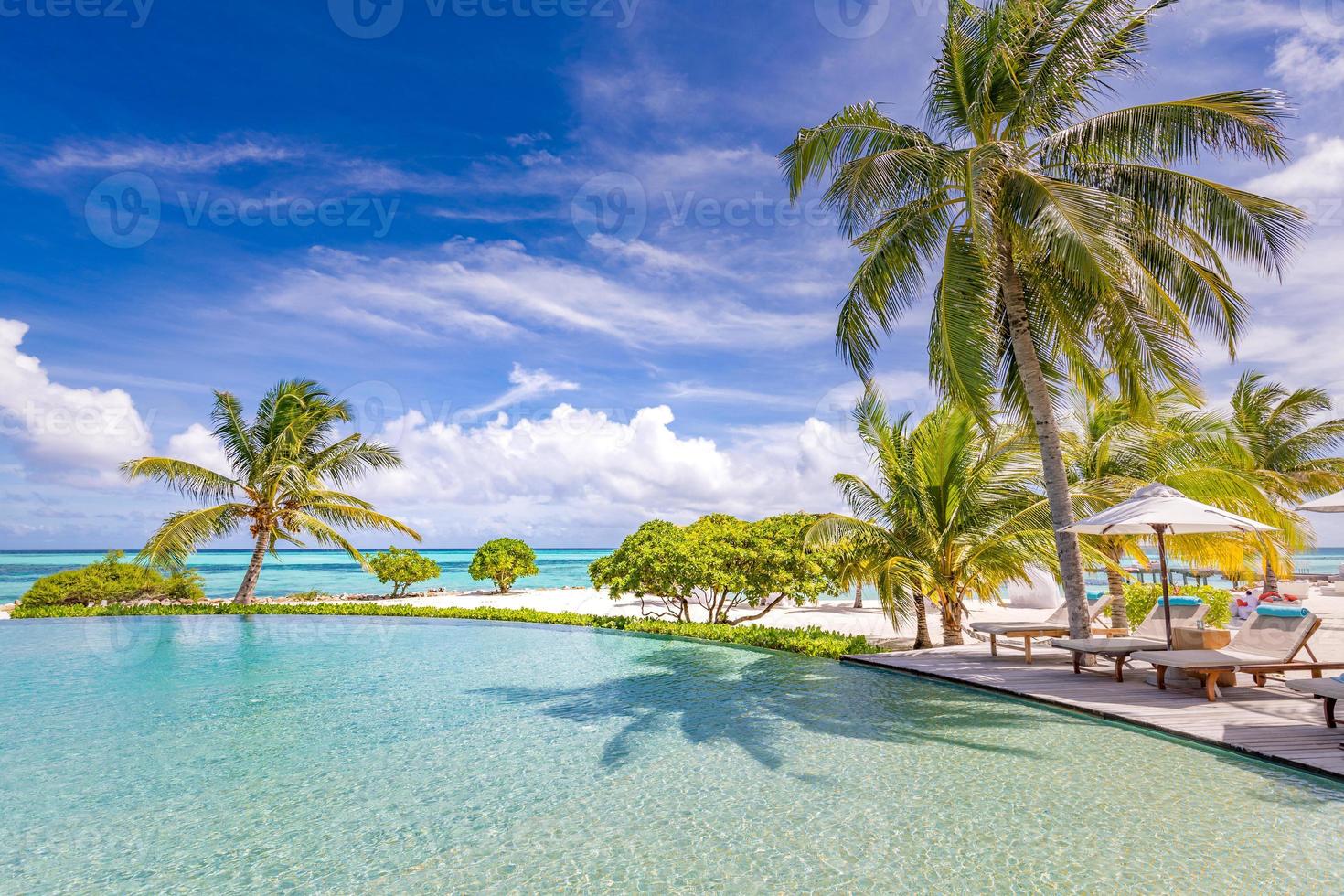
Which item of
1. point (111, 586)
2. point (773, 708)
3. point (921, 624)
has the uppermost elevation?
point (921, 624)

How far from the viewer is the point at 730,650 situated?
12.2m

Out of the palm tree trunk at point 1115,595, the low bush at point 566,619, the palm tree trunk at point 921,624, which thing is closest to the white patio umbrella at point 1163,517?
the palm tree trunk at point 1115,595

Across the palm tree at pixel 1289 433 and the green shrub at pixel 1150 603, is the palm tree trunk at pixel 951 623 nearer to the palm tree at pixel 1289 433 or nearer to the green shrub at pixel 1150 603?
the green shrub at pixel 1150 603

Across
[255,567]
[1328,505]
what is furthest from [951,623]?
[255,567]

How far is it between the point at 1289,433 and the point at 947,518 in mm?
16827

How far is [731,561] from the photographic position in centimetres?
1401

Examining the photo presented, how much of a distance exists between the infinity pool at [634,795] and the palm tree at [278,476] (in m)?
10.3

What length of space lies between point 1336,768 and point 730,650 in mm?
8608

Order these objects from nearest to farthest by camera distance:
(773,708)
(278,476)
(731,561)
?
(773,708), (731,561), (278,476)

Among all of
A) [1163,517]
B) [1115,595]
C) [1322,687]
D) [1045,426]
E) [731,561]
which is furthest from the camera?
[731,561]

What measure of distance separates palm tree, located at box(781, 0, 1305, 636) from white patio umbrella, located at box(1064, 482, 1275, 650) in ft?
2.00

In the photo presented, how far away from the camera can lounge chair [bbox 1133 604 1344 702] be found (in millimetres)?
6484

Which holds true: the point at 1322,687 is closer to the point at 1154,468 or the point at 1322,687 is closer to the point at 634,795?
the point at 634,795

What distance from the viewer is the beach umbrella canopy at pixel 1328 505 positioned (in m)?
6.82
